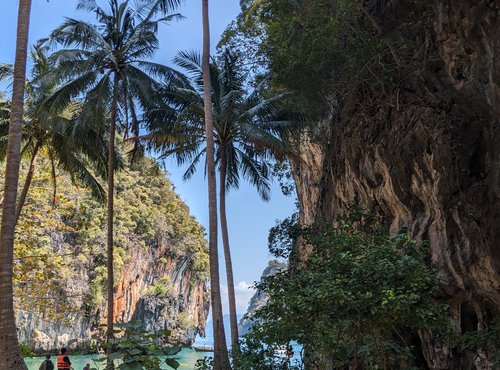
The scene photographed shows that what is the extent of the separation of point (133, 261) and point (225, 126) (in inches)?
1331

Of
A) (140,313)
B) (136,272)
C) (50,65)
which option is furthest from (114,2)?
(140,313)

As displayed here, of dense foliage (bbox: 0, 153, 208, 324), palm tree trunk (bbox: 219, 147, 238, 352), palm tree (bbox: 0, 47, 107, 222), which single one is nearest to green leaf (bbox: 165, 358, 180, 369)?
palm tree trunk (bbox: 219, 147, 238, 352)

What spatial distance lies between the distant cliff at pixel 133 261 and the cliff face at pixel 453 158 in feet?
39.0

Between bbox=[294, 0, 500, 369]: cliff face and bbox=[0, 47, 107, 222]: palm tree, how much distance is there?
25.6 feet

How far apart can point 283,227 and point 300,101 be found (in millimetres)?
3021

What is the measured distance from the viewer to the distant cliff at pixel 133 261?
34.1 metres

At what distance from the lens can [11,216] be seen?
6.54 meters

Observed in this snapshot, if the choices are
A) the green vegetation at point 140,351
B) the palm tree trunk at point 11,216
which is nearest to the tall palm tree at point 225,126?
the palm tree trunk at point 11,216

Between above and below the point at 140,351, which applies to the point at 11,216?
above

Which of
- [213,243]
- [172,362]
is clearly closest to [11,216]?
[172,362]

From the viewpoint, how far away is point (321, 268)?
6.48 m

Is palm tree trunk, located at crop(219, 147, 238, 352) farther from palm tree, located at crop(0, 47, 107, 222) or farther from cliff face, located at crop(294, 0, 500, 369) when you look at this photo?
cliff face, located at crop(294, 0, 500, 369)

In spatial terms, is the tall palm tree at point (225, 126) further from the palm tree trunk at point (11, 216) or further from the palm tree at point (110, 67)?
the palm tree trunk at point (11, 216)

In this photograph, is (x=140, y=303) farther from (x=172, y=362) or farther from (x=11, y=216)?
(x=172, y=362)
